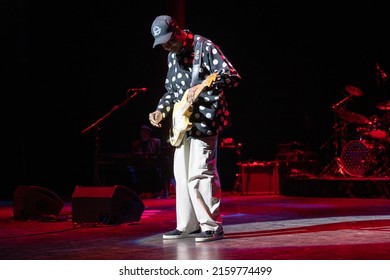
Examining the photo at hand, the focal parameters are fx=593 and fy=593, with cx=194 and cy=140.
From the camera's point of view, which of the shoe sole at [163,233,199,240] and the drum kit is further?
the drum kit

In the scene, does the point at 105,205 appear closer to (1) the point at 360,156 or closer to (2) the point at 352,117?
(1) the point at 360,156

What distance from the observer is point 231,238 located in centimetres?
447

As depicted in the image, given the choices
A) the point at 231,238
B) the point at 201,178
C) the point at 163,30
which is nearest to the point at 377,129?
the point at 231,238

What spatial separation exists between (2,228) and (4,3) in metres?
5.93

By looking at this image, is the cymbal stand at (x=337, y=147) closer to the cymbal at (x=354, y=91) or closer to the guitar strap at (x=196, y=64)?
the cymbal at (x=354, y=91)

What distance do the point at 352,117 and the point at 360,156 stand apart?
27.7 inches

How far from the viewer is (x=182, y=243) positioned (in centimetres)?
427

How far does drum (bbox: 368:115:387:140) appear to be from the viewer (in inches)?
395

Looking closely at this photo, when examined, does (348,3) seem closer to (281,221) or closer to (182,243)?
(281,221)

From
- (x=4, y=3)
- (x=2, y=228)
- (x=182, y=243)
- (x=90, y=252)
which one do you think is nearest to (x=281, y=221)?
(x=182, y=243)

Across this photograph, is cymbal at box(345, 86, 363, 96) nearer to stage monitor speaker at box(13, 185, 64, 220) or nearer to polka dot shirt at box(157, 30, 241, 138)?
stage monitor speaker at box(13, 185, 64, 220)

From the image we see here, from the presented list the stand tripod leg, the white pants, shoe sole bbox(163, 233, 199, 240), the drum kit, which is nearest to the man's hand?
the white pants
